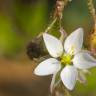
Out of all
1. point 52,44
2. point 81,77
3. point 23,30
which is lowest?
point 23,30

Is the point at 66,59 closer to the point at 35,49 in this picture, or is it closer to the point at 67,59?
the point at 67,59

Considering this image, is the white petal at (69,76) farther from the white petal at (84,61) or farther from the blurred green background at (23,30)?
the blurred green background at (23,30)

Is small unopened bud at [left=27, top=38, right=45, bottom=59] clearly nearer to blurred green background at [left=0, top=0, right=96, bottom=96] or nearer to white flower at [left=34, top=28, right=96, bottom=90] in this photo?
white flower at [left=34, top=28, right=96, bottom=90]

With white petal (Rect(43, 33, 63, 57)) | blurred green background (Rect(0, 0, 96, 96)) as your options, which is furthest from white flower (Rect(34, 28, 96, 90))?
blurred green background (Rect(0, 0, 96, 96))

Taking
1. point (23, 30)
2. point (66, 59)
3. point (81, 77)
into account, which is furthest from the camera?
point (23, 30)

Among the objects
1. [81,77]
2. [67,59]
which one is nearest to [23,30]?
[67,59]

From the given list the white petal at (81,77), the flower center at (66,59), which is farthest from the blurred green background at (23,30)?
the white petal at (81,77)

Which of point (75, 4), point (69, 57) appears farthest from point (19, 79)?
point (69, 57)
